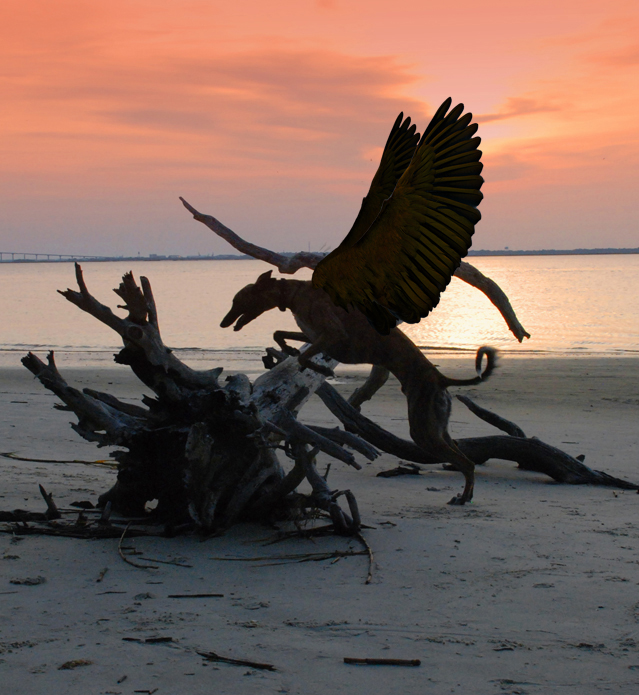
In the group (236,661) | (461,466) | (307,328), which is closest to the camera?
(236,661)

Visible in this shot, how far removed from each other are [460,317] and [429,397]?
105 feet

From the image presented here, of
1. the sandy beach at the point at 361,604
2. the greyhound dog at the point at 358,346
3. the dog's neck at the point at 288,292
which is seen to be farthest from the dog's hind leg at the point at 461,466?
the dog's neck at the point at 288,292

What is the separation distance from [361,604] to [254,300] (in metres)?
1.85

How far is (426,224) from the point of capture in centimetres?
207

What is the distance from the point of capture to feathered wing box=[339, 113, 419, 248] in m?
2.26

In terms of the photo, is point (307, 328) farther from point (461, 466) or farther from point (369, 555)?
point (461, 466)

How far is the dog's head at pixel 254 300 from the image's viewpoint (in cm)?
457

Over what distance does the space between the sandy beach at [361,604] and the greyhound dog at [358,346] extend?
609 millimetres

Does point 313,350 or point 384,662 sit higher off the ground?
point 313,350

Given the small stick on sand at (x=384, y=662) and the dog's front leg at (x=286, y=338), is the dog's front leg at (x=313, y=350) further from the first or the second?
the small stick on sand at (x=384, y=662)

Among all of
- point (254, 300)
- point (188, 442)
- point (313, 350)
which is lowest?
point (188, 442)

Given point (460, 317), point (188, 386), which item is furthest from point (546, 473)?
point (460, 317)

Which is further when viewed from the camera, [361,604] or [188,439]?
[188,439]

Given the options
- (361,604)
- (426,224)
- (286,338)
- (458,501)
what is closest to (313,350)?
(286,338)
